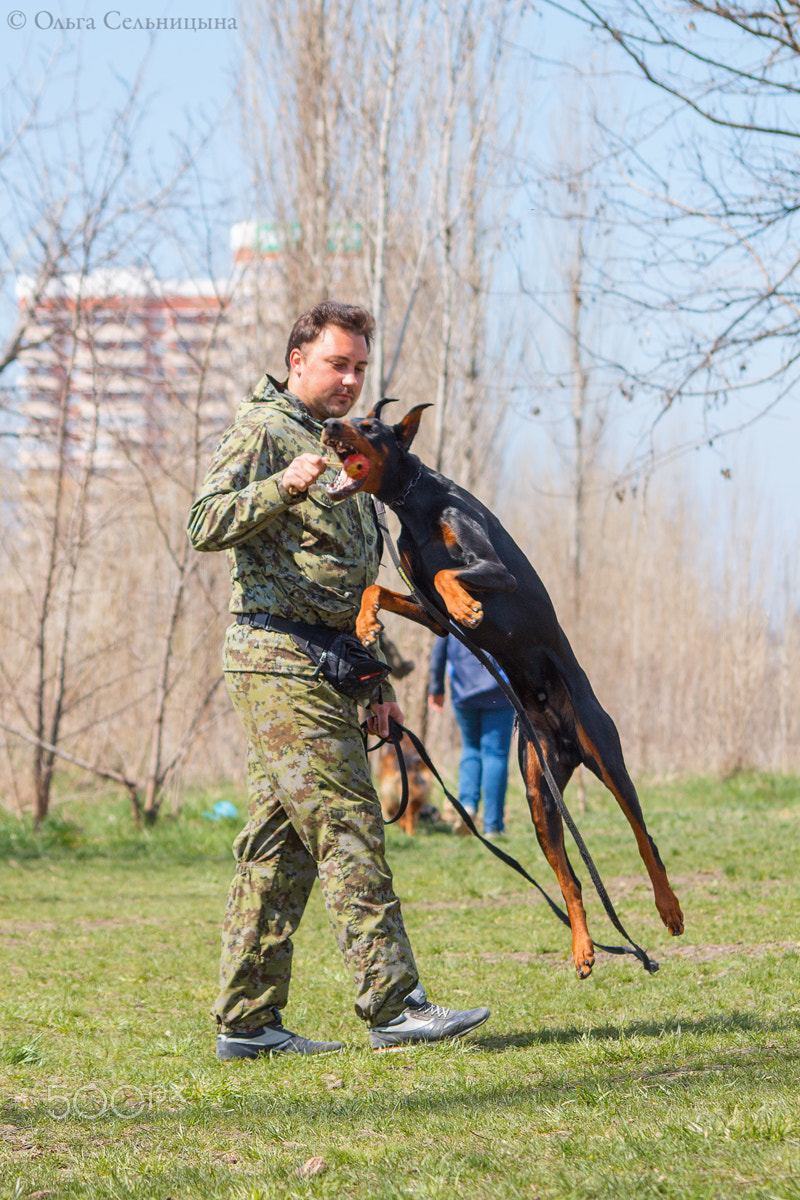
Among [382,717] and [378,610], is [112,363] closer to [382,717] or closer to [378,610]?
[382,717]

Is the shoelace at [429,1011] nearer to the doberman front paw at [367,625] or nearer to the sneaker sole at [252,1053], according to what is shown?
the sneaker sole at [252,1053]

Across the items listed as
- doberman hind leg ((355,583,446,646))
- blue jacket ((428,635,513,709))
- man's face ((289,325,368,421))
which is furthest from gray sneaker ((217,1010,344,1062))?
blue jacket ((428,635,513,709))

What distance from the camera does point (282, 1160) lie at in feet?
9.22

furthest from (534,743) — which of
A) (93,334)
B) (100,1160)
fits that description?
(93,334)

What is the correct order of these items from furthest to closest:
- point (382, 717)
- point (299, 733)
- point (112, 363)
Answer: point (112, 363), point (382, 717), point (299, 733)

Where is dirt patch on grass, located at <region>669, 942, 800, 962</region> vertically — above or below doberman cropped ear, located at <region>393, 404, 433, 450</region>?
below

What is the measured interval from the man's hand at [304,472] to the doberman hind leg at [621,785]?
105 centimetres

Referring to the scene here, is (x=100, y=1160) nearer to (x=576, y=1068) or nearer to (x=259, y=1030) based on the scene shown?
(x=259, y=1030)

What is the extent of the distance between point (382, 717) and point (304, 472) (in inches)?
42.0

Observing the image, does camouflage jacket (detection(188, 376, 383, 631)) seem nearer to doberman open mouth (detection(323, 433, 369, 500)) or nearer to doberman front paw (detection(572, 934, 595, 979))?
doberman open mouth (detection(323, 433, 369, 500))

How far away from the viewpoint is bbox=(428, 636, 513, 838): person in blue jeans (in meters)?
9.55

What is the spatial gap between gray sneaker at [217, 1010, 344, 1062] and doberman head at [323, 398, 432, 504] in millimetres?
1887

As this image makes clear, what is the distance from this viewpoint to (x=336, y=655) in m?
3.82
